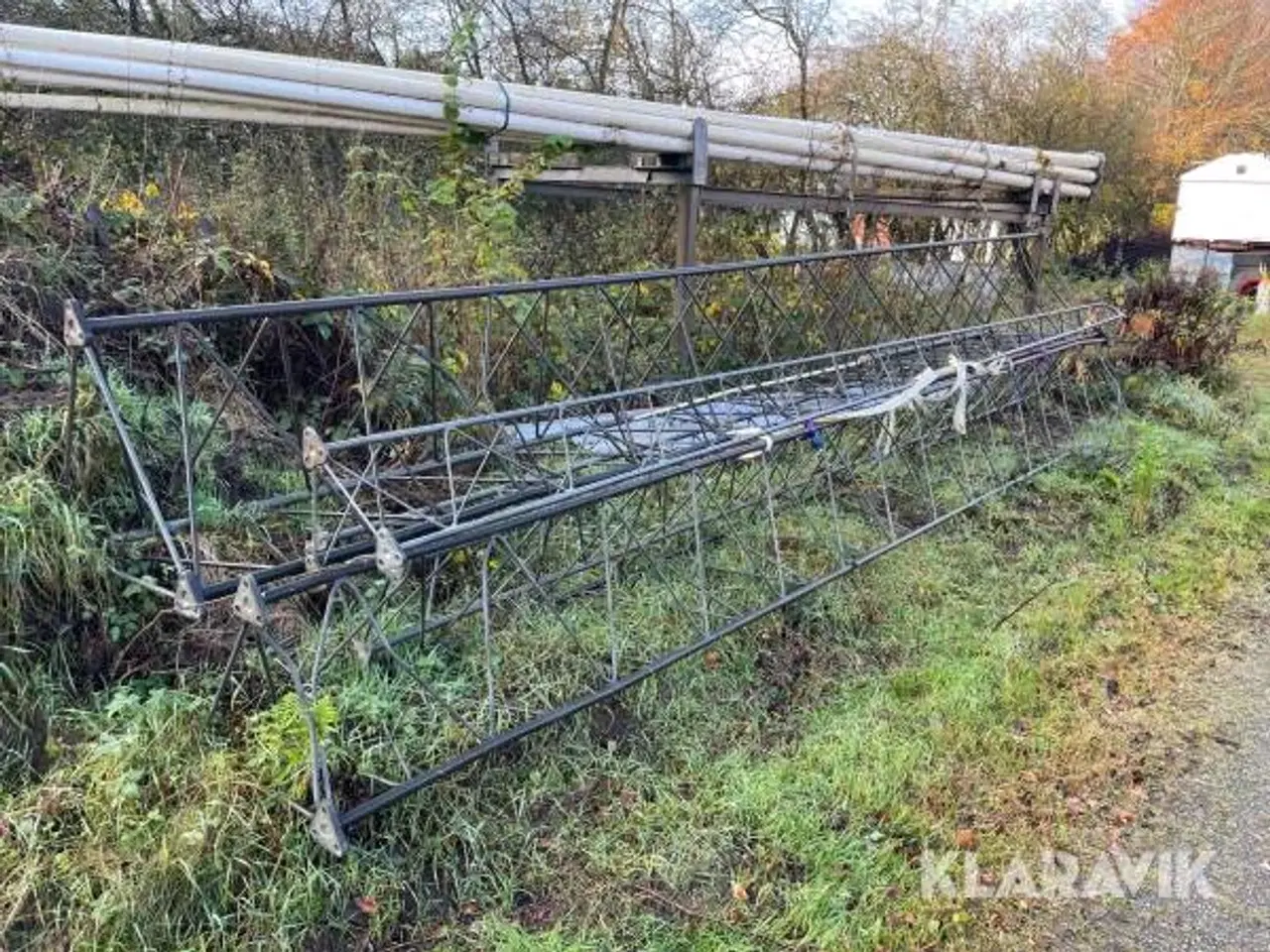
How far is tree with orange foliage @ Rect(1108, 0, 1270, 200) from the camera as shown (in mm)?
15344

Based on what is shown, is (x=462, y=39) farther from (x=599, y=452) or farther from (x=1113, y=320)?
(x=1113, y=320)

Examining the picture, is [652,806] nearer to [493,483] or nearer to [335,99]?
[493,483]

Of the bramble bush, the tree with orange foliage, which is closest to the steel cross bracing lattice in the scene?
the bramble bush

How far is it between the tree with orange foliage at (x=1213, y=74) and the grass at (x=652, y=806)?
15878 millimetres

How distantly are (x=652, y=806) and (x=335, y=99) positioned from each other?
3.18 metres

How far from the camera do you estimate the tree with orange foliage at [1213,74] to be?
50.3 ft

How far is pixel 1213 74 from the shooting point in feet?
51.8

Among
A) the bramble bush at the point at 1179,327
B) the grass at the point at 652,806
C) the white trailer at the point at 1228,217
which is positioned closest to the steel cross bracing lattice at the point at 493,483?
the grass at the point at 652,806

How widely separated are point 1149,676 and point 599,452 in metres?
2.08

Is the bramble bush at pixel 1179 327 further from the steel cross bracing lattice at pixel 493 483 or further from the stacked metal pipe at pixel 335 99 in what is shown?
the stacked metal pipe at pixel 335 99

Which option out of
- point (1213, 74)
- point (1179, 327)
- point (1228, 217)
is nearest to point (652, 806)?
point (1179, 327)

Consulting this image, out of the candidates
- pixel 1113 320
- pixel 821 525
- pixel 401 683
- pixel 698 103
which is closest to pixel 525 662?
pixel 401 683

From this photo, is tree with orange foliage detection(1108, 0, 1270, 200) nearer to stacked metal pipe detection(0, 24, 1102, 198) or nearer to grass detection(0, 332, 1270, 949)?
stacked metal pipe detection(0, 24, 1102, 198)

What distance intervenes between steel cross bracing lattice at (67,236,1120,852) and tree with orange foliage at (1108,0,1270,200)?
45.0ft
